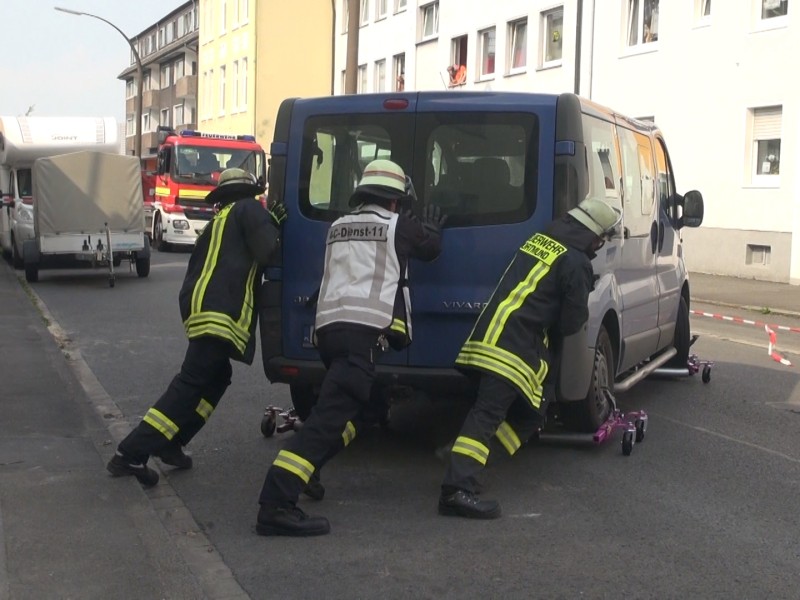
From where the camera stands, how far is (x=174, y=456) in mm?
6699

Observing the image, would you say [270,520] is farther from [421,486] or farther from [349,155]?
[349,155]

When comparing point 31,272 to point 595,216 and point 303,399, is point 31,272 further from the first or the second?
point 595,216

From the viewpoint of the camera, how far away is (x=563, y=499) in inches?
243

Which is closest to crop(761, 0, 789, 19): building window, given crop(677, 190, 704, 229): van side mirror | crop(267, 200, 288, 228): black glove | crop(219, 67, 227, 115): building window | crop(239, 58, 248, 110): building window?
crop(677, 190, 704, 229): van side mirror

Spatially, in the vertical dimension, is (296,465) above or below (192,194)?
below

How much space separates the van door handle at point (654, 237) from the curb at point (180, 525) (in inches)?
153

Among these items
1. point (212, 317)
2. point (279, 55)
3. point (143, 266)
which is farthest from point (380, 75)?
point (212, 317)

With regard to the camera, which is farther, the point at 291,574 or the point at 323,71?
the point at 323,71

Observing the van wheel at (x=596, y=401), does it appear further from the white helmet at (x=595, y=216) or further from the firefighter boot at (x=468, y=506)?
the firefighter boot at (x=468, y=506)

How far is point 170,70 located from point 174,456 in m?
72.3

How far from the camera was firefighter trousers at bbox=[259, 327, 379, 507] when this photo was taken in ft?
17.8

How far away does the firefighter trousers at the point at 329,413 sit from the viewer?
543 cm

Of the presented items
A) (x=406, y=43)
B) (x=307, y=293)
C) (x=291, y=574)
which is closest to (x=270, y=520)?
(x=291, y=574)

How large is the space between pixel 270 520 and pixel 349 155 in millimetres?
2341
